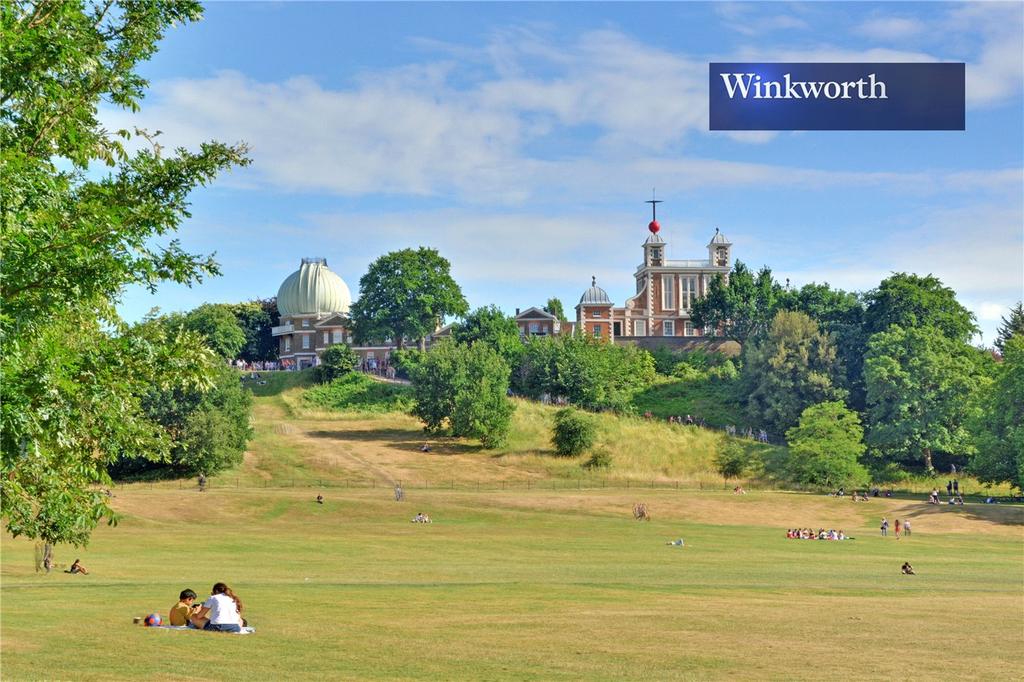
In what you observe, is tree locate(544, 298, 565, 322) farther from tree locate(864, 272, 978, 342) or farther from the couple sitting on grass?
the couple sitting on grass

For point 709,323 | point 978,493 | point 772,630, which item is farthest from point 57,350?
point 709,323

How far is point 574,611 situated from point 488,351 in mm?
Answer: 81159

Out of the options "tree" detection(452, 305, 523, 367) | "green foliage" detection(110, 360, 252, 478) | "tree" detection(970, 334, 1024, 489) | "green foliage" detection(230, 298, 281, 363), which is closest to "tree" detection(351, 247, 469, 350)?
"tree" detection(452, 305, 523, 367)

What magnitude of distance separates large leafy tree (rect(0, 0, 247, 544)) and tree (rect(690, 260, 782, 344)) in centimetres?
13018

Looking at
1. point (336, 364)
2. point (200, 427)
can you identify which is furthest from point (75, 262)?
point (336, 364)

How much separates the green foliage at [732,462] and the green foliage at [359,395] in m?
35.6

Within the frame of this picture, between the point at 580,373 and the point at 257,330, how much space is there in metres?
69.7

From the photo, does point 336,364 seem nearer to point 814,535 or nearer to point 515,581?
point 814,535

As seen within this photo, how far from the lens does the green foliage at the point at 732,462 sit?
103312mm

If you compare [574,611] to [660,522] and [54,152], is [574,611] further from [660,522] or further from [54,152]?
[660,522]

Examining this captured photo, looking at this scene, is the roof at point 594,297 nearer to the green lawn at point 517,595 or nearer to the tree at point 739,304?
the tree at point 739,304

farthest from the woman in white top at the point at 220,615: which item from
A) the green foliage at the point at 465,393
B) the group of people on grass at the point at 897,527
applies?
the green foliage at the point at 465,393

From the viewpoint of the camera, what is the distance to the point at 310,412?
127m

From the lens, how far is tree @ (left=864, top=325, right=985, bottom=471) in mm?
105188
